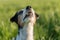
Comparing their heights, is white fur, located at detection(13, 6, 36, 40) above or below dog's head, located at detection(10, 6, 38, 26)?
below

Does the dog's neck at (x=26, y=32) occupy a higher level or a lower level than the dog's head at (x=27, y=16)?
lower

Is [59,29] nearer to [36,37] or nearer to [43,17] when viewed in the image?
[36,37]

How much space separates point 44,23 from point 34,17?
2.80 metres

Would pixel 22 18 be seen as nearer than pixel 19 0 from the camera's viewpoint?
Yes

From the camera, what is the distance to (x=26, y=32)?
5715 millimetres

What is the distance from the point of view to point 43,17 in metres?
9.20

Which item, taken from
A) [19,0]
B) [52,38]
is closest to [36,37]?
[52,38]

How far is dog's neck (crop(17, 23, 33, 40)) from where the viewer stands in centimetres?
565

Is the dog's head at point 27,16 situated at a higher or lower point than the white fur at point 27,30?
higher

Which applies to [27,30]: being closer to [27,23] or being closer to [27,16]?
[27,23]

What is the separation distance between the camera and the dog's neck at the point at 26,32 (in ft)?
18.5

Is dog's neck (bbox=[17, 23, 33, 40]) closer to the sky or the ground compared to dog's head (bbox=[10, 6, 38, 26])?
closer to the ground

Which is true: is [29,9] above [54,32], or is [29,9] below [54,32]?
above

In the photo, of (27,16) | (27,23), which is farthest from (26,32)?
(27,16)
